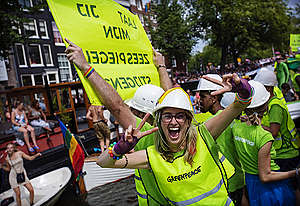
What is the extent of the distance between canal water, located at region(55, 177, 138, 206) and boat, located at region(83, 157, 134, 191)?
0.61 feet

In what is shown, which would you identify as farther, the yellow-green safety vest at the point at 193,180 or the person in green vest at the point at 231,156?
the person in green vest at the point at 231,156

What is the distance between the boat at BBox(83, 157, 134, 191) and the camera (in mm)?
6238

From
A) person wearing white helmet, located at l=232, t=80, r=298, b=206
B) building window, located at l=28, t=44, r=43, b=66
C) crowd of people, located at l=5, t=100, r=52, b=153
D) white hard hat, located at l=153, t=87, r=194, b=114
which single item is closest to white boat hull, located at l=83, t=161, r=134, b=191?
crowd of people, located at l=5, t=100, r=52, b=153

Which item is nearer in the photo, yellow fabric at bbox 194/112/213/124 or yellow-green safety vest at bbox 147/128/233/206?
yellow-green safety vest at bbox 147/128/233/206

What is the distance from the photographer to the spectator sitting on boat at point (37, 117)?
32.1 ft

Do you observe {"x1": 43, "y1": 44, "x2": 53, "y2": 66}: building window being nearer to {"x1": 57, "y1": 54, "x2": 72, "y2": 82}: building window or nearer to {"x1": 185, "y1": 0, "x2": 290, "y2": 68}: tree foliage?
{"x1": 57, "y1": 54, "x2": 72, "y2": 82}: building window

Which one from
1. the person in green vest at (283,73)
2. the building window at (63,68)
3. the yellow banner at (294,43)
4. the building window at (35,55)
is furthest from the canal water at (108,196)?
the building window at (63,68)

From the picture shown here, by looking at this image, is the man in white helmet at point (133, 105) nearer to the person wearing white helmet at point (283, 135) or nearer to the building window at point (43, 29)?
the person wearing white helmet at point (283, 135)

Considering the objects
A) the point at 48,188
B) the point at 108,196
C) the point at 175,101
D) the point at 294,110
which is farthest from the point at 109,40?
the point at 48,188

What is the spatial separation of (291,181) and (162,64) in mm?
1768

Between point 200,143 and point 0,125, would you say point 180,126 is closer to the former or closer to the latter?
point 200,143

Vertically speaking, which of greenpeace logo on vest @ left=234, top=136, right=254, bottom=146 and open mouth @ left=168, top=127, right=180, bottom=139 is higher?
open mouth @ left=168, top=127, right=180, bottom=139

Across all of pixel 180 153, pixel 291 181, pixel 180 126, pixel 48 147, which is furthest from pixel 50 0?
pixel 48 147

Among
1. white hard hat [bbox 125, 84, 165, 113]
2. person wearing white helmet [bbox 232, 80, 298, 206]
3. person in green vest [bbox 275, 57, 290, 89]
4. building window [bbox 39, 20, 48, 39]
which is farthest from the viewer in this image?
building window [bbox 39, 20, 48, 39]
